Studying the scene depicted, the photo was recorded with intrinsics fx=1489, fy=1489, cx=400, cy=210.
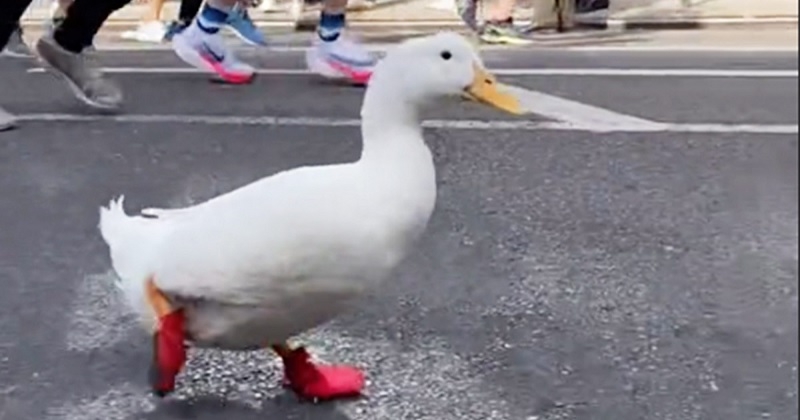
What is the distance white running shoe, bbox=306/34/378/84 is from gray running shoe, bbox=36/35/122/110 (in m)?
0.79

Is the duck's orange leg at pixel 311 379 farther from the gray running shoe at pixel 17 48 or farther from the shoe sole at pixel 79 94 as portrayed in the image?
the gray running shoe at pixel 17 48

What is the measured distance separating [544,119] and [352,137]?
62 centimetres

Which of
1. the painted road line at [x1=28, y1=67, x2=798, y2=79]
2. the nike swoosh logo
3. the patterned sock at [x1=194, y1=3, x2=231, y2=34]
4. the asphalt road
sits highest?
the patterned sock at [x1=194, y1=3, x2=231, y2=34]

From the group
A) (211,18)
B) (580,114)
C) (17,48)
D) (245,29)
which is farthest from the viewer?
(245,29)

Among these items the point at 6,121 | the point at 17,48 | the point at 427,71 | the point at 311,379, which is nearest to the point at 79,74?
the point at 6,121

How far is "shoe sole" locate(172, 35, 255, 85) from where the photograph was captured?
530 centimetres

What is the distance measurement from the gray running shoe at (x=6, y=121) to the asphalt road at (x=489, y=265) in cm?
4

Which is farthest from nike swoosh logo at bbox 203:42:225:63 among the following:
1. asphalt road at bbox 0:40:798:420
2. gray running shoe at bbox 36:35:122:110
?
gray running shoe at bbox 36:35:122:110

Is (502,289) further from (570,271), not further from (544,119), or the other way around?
(544,119)

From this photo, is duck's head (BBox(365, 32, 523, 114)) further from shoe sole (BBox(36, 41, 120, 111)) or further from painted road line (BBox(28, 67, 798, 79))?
painted road line (BBox(28, 67, 798, 79))

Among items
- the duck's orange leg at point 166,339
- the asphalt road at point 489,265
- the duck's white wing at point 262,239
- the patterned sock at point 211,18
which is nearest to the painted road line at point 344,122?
the asphalt road at point 489,265

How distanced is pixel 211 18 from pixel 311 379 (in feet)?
9.91

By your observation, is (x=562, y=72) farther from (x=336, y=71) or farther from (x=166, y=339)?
(x=166, y=339)

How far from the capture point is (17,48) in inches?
259
